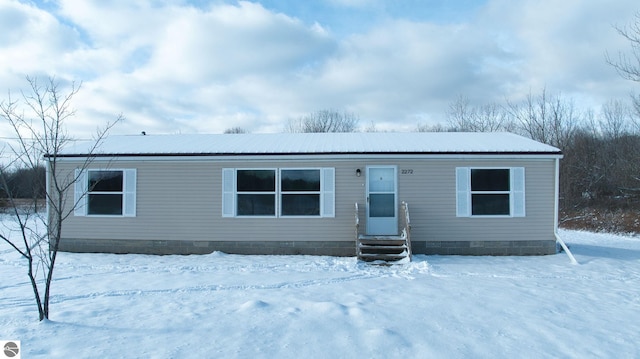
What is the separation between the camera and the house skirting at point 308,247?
1009cm

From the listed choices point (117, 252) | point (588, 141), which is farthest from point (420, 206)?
point (588, 141)

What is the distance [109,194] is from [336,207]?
19.5 feet

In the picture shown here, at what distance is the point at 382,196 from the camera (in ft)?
33.6

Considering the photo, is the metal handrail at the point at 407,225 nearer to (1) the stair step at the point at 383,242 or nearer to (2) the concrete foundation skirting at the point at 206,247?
(1) the stair step at the point at 383,242

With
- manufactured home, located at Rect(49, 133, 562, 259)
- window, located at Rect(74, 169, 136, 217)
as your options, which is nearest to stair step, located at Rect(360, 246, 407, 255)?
manufactured home, located at Rect(49, 133, 562, 259)

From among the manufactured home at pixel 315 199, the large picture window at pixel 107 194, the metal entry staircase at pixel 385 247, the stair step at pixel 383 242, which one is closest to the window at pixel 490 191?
the manufactured home at pixel 315 199

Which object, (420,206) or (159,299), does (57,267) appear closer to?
(159,299)

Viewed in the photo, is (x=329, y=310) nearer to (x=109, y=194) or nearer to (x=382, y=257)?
(x=382, y=257)

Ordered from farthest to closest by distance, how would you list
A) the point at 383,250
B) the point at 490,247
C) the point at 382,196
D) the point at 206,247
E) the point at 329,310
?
the point at 206,247 → the point at 382,196 → the point at 490,247 → the point at 383,250 → the point at 329,310

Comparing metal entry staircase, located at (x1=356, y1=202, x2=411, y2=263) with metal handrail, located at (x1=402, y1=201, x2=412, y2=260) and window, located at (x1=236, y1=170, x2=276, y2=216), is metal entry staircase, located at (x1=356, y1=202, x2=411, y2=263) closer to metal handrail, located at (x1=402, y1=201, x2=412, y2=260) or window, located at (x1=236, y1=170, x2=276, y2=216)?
metal handrail, located at (x1=402, y1=201, x2=412, y2=260)

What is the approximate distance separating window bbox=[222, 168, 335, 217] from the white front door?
3.40 ft

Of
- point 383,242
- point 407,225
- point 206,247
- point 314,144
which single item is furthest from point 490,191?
point 206,247

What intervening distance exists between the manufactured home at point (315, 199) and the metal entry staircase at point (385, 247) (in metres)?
0.27

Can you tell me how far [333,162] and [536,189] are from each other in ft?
16.7
